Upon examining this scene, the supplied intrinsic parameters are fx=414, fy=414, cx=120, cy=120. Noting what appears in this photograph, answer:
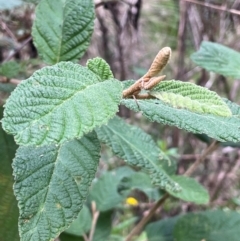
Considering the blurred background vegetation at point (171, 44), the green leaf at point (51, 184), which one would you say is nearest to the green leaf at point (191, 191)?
the blurred background vegetation at point (171, 44)

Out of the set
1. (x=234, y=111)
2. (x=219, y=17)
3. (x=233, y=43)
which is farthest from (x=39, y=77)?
(x=233, y=43)

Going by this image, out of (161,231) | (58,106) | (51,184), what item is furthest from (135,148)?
(161,231)

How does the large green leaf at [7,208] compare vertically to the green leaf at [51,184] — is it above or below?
below

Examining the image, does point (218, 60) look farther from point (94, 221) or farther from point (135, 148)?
point (94, 221)

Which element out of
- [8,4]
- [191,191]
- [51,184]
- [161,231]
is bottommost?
[161,231]

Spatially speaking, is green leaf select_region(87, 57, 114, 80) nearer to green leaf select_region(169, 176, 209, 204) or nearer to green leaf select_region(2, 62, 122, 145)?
green leaf select_region(2, 62, 122, 145)

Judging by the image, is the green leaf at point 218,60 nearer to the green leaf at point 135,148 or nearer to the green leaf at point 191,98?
the green leaf at point 135,148
